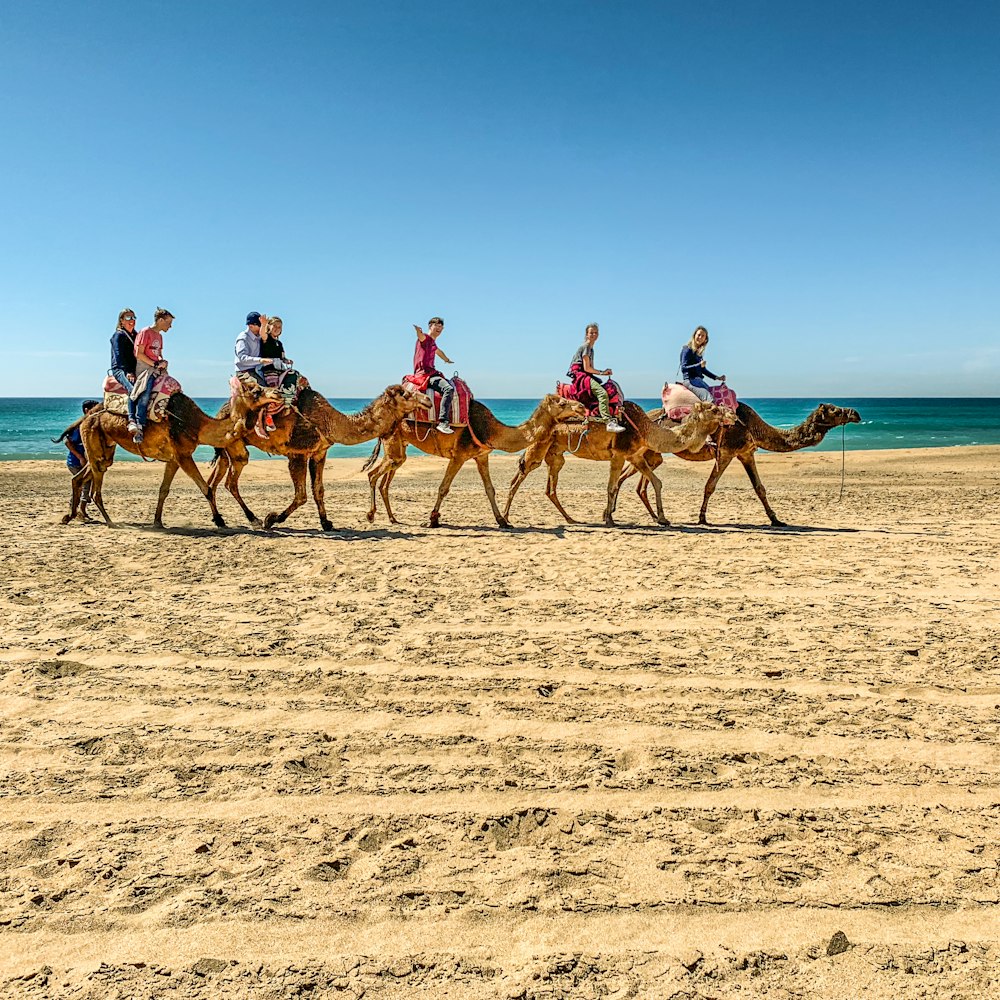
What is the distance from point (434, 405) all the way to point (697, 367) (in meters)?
4.56

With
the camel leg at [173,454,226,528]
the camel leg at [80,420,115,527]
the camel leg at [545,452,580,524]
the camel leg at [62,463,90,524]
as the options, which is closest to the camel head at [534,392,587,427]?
the camel leg at [545,452,580,524]

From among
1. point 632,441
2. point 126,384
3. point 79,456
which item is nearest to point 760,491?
point 632,441

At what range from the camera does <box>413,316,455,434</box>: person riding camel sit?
12.5 metres

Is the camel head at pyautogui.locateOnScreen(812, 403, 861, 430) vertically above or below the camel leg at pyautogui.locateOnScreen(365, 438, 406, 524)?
above

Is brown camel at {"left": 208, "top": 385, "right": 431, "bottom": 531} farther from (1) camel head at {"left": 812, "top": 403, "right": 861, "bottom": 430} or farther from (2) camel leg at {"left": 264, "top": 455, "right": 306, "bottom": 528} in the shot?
(1) camel head at {"left": 812, "top": 403, "right": 861, "bottom": 430}

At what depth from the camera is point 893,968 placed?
9.68ft

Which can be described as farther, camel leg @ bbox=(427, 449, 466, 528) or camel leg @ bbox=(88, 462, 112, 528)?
camel leg @ bbox=(427, 449, 466, 528)

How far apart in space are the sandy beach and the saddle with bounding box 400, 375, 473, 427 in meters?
3.81

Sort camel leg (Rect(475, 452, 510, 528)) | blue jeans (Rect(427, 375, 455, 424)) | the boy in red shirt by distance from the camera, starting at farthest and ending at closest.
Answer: camel leg (Rect(475, 452, 510, 528)) < blue jeans (Rect(427, 375, 455, 424)) < the boy in red shirt

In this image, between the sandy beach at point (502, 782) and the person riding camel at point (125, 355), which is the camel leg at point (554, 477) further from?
the person riding camel at point (125, 355)

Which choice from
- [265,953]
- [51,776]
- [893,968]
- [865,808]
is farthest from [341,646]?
[893,968]

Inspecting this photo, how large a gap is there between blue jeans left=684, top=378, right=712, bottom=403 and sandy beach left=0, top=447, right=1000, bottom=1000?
450cm

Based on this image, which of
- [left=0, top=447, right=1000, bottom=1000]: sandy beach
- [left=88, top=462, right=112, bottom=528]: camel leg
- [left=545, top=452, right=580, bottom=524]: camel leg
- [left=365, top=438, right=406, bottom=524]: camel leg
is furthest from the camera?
[left=545, top=452, right=580, bottom=524]: camel leg

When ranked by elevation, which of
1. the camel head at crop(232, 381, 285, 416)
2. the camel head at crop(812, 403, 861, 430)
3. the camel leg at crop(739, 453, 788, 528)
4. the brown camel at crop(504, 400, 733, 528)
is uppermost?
the camel head at crop(232, 381, 285, 416)
